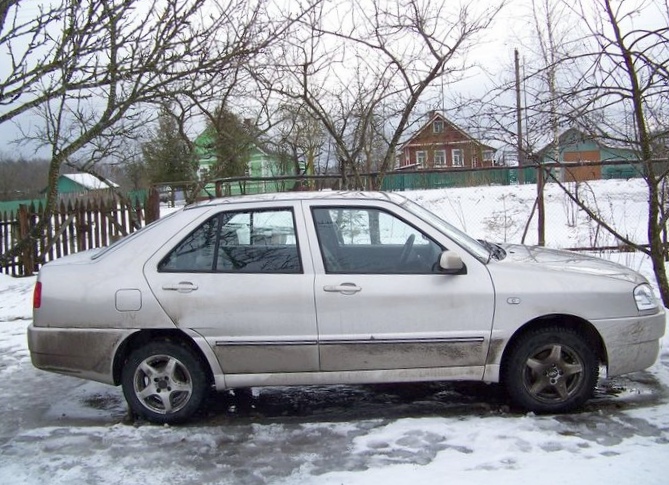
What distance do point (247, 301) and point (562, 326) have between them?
2231 millimetres

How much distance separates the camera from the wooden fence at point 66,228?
467 inches

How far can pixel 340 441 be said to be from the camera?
3.99 metres

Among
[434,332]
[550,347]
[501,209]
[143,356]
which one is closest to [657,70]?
[550,347]

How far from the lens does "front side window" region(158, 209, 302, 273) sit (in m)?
4.38

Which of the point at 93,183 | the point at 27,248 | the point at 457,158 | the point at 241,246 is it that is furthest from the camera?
the point at 93,183

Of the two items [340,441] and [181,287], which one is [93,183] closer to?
[181,287]

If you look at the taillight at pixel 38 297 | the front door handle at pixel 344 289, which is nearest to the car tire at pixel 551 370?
the front door handle at pixel 344 289

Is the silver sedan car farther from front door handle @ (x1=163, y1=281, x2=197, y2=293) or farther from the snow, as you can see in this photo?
the snow

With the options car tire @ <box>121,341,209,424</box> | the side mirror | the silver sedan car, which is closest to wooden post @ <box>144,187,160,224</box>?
the silver sedan car

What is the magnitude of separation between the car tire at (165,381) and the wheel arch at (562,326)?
7.09 ft

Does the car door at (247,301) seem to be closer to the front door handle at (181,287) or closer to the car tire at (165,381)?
the front door handle at (181,287)

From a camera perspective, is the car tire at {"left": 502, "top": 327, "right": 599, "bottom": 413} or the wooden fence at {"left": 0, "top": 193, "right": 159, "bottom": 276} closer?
the car tire at {"left": 502, "top": 327, "right": 599, "bottom": 413}

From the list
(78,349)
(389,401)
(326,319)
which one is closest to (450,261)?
(326,319)

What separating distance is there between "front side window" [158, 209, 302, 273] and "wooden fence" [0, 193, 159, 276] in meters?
7.82
